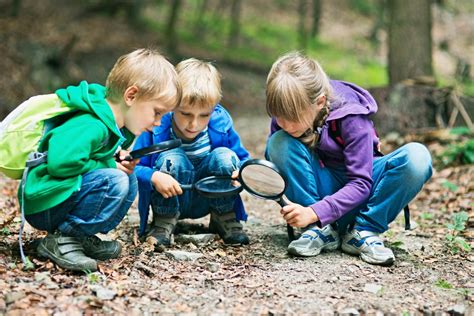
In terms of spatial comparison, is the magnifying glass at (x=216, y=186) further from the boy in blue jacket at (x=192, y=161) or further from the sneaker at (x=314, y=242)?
the sneaker at (x=314, y=242)

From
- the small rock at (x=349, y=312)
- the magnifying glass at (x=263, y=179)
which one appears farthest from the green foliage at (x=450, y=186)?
the small rock at (x=349, y=312)

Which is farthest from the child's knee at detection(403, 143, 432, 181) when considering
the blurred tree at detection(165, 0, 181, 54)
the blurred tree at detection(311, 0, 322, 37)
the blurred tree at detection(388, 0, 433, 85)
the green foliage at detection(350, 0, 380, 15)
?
the green foliage at detection(350, 0, 380, 15)

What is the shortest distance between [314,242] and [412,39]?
532 cm

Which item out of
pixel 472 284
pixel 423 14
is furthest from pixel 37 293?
pixel 423 14

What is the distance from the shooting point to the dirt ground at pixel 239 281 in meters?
2.50

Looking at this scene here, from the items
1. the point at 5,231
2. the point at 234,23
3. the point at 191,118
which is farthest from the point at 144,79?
the point at 234,23

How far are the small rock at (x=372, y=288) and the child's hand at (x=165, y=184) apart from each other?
1.12 meters

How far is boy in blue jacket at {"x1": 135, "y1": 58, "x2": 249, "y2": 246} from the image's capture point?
3.24 meters

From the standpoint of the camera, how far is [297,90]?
3.10 metres

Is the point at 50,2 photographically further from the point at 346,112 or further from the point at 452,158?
the point at 346,112

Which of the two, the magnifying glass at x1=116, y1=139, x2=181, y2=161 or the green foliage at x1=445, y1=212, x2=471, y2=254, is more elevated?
the magnifying glass at x1=116, y1=139, x2=181, y2=161

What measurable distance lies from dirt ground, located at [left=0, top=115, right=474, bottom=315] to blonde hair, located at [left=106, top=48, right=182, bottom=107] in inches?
34.8

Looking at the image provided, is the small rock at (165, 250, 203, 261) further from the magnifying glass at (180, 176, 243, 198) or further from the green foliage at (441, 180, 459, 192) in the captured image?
the green foliage at (441, 180, 459, 192)

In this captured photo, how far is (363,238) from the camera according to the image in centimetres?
334
